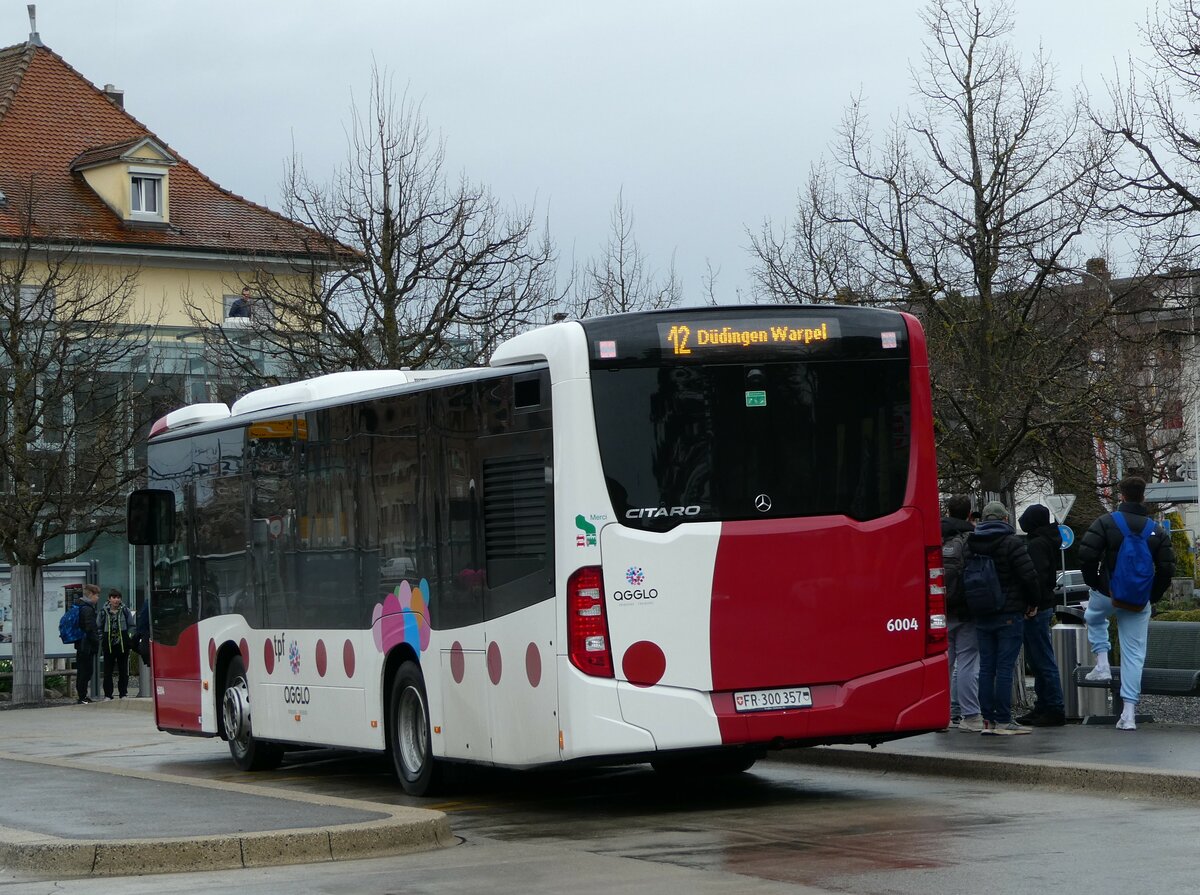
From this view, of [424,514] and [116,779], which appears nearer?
[424,514]

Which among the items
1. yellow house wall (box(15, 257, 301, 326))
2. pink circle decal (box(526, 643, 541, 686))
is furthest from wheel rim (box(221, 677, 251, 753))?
yellow house wall (box(15, 257, 301, 326))

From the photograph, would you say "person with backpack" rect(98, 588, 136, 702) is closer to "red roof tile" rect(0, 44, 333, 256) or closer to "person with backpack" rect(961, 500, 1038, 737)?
"person with backpack" rect(961, 500, 1038, 737)

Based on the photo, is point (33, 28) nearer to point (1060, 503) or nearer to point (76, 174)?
point (76, 174)

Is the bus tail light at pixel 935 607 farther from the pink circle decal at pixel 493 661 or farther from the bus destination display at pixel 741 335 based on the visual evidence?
the pink circle decal at pixel 493 661

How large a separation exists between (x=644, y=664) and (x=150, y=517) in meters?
8.39

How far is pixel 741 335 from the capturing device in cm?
1225

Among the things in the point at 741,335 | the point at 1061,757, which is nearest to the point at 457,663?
the point at 741,335

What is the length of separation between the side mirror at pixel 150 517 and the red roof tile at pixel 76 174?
108 ft

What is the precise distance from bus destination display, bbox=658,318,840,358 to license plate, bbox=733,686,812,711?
208 cm

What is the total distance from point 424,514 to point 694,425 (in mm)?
2394

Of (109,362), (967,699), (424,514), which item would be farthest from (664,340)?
(109,362)

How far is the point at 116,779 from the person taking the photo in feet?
48.1

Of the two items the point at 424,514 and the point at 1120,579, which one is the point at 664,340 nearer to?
the point at 424,514

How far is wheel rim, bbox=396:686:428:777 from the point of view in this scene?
45.2 ft
